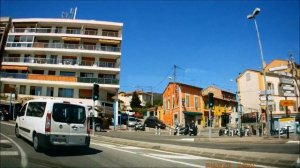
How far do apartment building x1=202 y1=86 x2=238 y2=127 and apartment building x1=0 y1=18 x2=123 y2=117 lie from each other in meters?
18.1

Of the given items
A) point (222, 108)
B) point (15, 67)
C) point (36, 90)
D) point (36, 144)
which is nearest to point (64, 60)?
point (36, 90)

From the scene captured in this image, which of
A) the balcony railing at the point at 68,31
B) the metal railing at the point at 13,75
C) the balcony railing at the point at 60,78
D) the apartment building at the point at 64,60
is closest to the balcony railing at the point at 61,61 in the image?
the apartment building at the point at 64,60

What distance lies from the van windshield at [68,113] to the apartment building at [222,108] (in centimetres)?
4522

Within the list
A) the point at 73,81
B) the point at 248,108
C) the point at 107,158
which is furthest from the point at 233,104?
the point at 107,158

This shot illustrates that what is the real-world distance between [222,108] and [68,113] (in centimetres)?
5286

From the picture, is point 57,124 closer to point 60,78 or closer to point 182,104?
point 60,78

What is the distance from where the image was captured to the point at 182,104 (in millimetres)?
50875

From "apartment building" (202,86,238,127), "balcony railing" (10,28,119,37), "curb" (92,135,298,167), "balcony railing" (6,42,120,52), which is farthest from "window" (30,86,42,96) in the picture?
"curb" (92,135,298,167)

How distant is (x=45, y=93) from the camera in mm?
45281

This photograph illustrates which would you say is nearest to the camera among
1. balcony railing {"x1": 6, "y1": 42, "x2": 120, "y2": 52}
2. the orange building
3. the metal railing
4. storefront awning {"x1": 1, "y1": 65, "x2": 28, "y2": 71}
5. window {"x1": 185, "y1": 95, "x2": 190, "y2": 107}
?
the metal railing

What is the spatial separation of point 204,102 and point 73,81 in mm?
23902

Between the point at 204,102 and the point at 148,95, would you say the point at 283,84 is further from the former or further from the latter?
the point at 148,95

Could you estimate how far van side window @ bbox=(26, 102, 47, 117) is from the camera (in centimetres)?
1085

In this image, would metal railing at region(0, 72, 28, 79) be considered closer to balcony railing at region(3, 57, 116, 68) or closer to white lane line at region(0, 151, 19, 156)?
balcony railing at region(3, 57, 116, 68)
